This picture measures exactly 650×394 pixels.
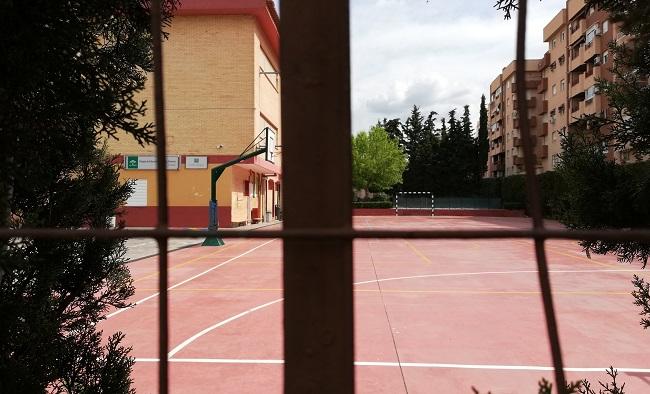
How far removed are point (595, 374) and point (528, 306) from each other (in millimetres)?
3184

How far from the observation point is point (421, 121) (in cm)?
6438

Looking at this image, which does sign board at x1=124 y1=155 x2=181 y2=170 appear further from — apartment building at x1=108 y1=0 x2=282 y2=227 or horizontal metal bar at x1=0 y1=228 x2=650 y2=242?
horizontal metal bar at x1=0 y1=228 x2=650 y2=242

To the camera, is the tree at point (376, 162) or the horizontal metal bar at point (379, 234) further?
the tree at point (376, 162)

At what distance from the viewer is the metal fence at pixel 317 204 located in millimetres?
792

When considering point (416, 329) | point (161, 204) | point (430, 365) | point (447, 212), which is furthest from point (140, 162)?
point (447, 212)

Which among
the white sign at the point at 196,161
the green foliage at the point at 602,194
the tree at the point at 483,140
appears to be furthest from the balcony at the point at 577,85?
the green foliage at the point at 602,194

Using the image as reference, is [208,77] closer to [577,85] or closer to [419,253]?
[419,253]

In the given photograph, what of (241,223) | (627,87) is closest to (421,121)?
(241,223)

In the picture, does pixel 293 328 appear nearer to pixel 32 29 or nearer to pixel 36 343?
pixel 32 29

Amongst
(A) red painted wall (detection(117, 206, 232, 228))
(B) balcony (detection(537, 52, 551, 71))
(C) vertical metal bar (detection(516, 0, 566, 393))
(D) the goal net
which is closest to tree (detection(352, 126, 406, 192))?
(D) the goal net

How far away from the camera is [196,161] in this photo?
2241 cm

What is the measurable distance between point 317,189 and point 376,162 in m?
50.5

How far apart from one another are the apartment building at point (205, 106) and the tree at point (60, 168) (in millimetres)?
18226

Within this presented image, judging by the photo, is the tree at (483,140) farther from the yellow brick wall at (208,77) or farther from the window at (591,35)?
the yellow brick wall at (208,77)
